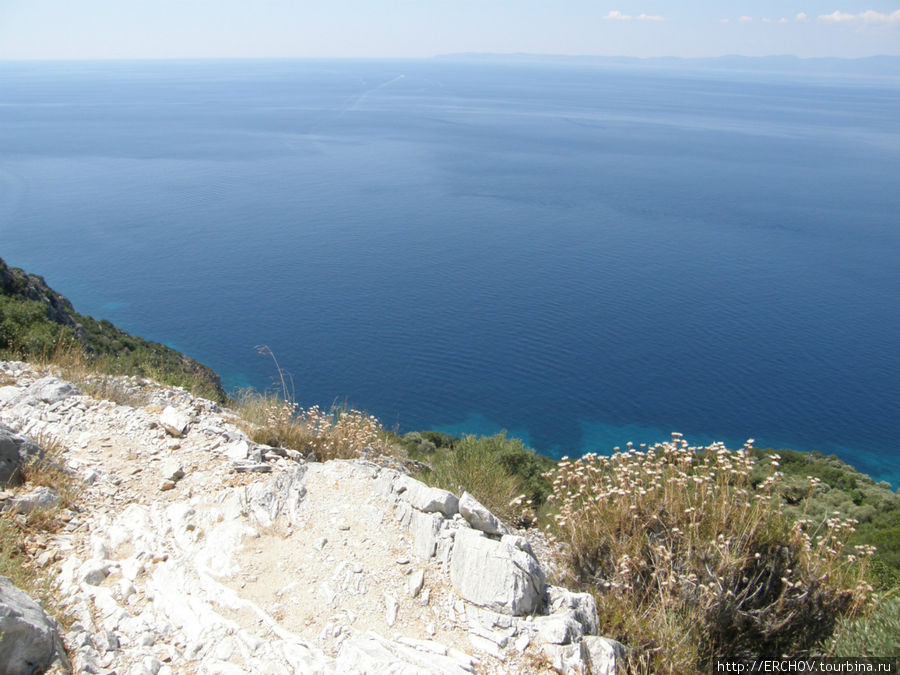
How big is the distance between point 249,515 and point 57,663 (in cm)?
187

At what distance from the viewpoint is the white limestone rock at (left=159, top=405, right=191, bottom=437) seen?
6.66 metres

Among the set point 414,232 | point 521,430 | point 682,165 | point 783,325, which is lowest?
point 521,430

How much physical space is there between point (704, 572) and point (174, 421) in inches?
220

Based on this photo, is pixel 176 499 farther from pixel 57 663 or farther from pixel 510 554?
pixel 510 554

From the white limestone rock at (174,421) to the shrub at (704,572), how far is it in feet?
14.1

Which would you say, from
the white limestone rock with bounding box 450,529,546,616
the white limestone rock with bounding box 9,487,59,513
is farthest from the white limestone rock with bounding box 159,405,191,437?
the white limestone rock with bounding box 450,529,546,616

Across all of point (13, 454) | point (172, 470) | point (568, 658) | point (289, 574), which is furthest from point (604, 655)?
point (13, 454)

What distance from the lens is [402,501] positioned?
532 centimetres

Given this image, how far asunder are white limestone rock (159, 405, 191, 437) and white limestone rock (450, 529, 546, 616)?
3683mm

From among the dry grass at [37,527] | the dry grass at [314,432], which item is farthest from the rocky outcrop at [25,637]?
the dry grass at [314,432]

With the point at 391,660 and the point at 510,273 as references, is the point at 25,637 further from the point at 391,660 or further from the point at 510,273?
the point at 510,273

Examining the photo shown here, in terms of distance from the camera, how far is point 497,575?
14.3 ft

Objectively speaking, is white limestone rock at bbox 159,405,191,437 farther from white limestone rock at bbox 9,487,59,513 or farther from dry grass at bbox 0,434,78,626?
white limestone rock at bbox 9,487,59,513

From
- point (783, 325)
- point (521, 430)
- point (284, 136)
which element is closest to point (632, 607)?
point (521, 430)
